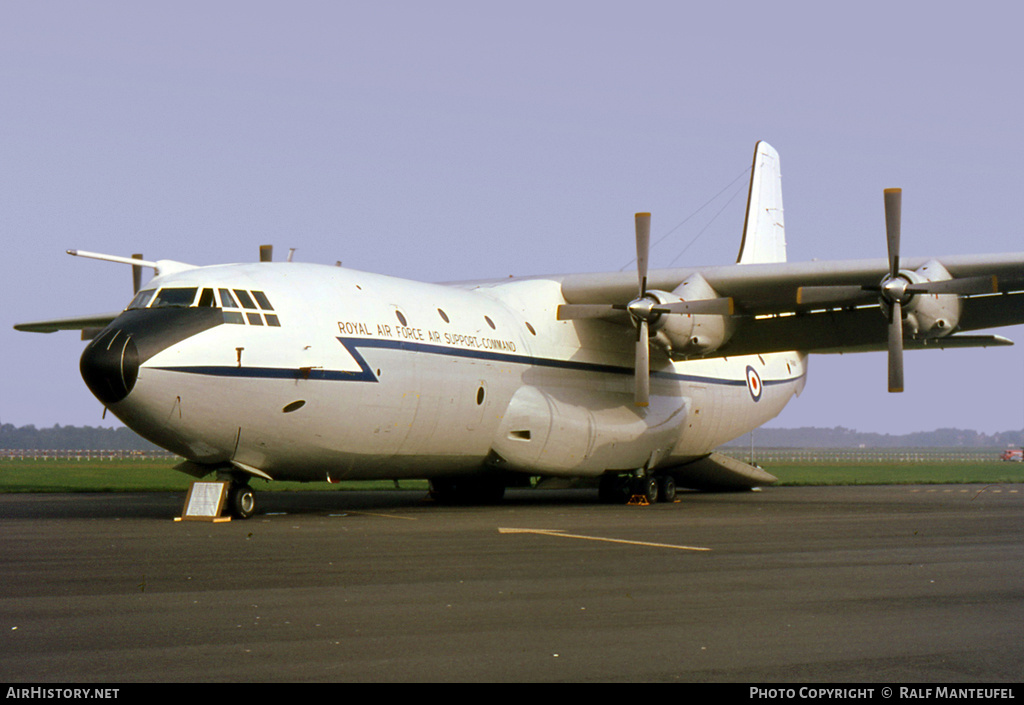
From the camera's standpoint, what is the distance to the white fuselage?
49.5 ft

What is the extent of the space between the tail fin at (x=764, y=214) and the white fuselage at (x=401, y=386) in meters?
4.98

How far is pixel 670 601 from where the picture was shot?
7.82 m

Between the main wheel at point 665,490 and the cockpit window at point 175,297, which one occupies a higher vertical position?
the cockpit window at point 175,297

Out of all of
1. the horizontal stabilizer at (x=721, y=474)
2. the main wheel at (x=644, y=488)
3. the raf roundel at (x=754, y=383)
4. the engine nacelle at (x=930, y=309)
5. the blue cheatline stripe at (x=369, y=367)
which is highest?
the engine nacelle at (x=930, y=309)

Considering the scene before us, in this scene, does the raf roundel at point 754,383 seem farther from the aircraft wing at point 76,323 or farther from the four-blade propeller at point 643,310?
the aircraft wing at point 76,323

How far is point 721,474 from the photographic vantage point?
2823 cm

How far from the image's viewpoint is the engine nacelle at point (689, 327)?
20.2 m

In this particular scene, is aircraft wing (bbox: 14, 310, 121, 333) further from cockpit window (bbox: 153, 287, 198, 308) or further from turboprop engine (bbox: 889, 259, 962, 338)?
turboprop engine (bbox: 889, 259, 962, 338)

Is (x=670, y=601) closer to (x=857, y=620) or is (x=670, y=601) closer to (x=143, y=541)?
(x=857, y=620)

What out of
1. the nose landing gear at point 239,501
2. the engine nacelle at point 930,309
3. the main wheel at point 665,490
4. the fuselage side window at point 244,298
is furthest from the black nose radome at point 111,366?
the main wheel at point 665,490

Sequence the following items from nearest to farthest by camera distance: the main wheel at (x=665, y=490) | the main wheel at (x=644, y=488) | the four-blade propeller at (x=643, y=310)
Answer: the four-blade propeller at (x=643, y=310) → the main wheel at (x=644, y=488) → the main wheel at (x=665, y=490)

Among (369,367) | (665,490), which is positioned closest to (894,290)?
(665,490)

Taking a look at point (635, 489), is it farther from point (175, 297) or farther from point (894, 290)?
point (175, 297)

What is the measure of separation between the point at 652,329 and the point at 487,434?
3.70 meters
